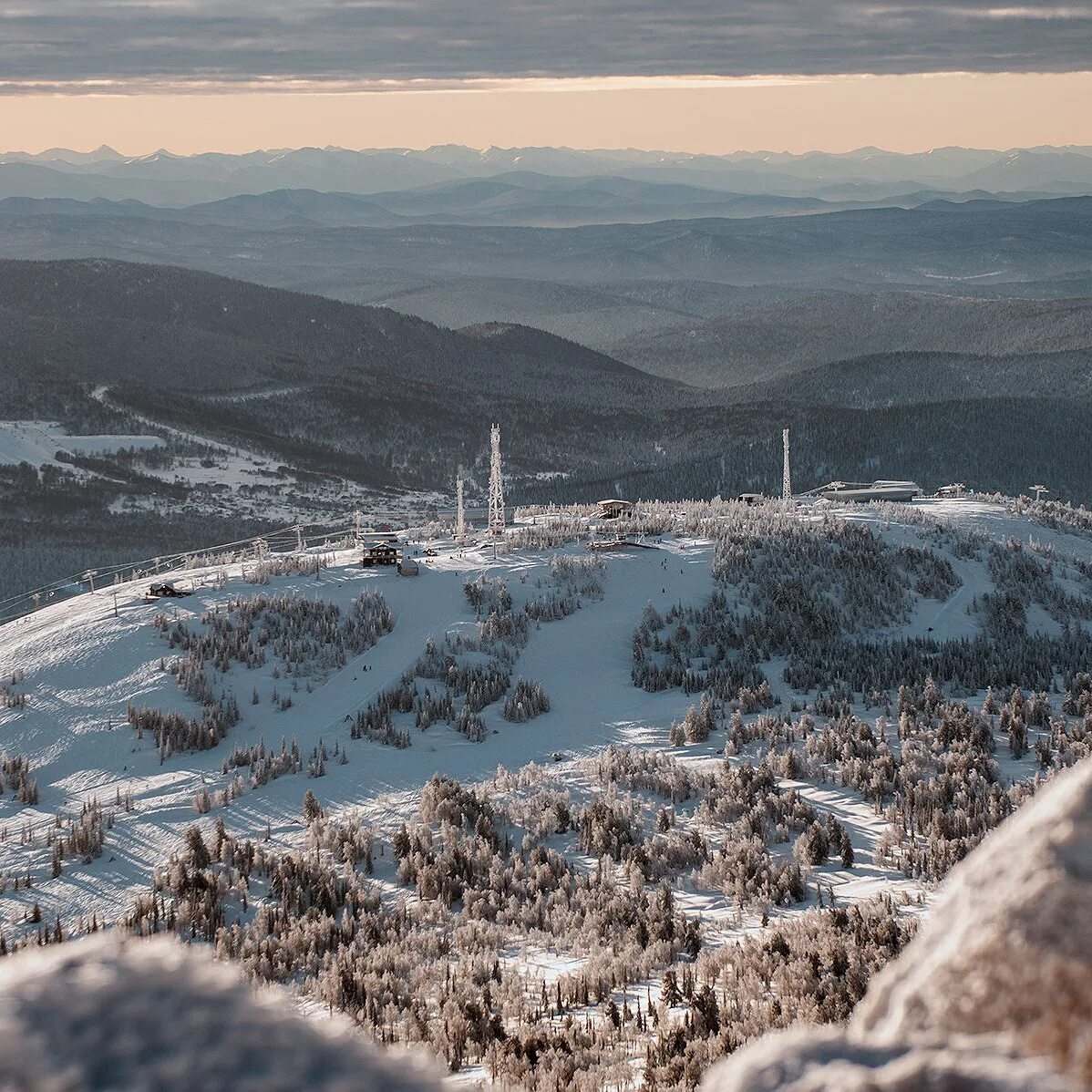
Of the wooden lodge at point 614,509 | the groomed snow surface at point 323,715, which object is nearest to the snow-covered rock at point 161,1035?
the groomed snow surface at point 323,715

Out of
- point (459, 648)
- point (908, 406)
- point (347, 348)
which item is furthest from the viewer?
point (347, 348)

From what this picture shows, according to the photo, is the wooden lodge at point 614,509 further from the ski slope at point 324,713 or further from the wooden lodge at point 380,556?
the wooden lodge at point 380,556

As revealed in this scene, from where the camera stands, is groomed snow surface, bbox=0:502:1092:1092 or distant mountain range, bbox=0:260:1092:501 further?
distant mountain range, bbox=0:260:1092:501

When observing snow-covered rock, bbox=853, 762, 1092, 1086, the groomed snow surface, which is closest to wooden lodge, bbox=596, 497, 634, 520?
the groomed snow surface

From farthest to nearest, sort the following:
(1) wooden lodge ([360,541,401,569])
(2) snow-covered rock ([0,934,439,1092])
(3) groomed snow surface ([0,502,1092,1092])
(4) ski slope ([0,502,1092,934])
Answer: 1. (1) wooden lodge ([360,541,401,569])
2. (4) ski slope ([0,502,1092,934])
3. (3) groomed snow surface ([0,502,1092,1092])
4. (2) snow-covered rock ([0,934,439,1092])

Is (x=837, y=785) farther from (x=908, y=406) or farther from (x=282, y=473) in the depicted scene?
(x=908, y=406)

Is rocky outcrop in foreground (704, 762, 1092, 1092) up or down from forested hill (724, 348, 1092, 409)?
up

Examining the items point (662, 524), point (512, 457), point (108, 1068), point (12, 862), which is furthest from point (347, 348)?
point (108, 1068)

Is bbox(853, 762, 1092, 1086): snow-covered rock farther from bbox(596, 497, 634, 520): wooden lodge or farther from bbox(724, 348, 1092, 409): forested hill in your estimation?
bbox(724, 348, 1092, 409): forested hill
